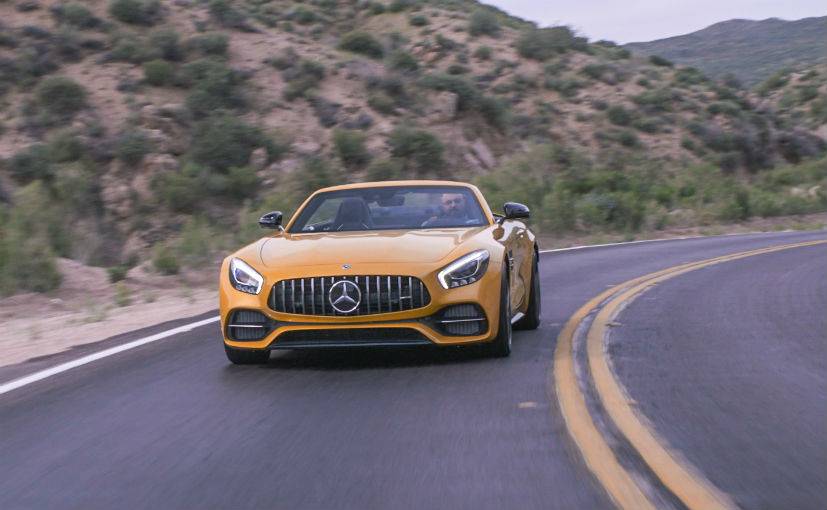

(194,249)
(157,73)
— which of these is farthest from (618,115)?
(194,249)

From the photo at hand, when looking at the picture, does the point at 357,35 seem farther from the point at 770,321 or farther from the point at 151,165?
the point at 770,321

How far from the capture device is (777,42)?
383 feet

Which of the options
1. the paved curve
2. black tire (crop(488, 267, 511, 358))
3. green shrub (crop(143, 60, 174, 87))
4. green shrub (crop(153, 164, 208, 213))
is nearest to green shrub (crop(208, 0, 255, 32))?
green shrub (crop(143, 60, 174, 87))

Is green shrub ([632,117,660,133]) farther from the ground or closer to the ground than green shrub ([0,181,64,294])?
farther from the ground

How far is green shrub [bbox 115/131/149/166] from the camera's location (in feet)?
99.6

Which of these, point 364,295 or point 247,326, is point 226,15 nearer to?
point 247,326

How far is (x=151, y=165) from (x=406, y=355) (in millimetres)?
24831

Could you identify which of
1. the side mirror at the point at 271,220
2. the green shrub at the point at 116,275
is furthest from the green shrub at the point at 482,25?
the side mirror at the point at 271,220

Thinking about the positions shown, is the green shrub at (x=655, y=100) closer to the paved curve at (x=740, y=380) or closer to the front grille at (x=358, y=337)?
the paved curve at (x=740, y=380)

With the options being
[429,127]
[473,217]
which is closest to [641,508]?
[473,217]

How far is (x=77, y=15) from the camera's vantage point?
39031mm

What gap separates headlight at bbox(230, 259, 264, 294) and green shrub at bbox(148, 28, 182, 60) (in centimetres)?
3302

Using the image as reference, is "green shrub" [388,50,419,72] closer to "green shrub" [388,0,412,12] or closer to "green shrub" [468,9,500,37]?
"green shrub" [468,9,500,37]

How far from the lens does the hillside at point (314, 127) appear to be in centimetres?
2683
